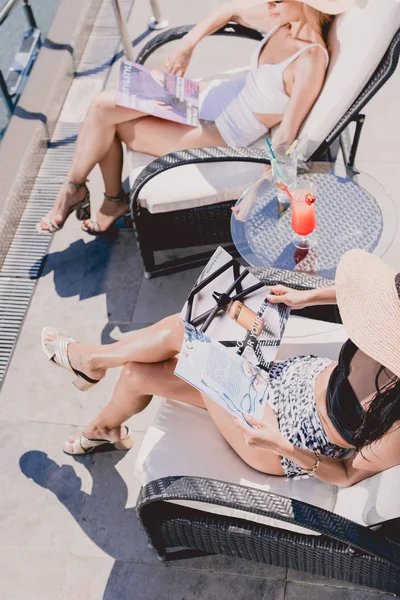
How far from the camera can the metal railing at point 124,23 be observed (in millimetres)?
3912

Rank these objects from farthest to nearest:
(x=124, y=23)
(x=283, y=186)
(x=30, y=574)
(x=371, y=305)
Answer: (x=124, y=23)
(x=283, y=186)
(x=30, y=574)
(x=371, y=305)

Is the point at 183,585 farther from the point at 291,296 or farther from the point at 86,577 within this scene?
the point at 291,296

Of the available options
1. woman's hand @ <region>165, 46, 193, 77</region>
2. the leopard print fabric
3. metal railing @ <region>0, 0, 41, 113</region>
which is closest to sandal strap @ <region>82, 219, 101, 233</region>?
woman's hand @ <region>165, 46, 193, 77</region>

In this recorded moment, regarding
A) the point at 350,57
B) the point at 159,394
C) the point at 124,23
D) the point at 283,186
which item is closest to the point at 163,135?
the point at 283,186

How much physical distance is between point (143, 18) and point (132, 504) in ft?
11.9

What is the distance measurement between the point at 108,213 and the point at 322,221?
1.24 meters

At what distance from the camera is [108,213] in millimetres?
3377

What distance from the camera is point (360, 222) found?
8.66 feet

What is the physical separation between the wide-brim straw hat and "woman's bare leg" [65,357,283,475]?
0.47 m

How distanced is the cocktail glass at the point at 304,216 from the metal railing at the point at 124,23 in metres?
2.03

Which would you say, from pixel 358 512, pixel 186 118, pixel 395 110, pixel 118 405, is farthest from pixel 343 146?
pixel 358 512

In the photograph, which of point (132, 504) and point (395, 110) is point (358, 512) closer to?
point (132, 504)

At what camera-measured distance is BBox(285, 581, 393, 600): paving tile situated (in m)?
2.28

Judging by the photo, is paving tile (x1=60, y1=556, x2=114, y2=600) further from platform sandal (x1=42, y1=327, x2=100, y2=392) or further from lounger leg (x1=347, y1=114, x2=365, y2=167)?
lounger leg (x1=347, y1=114, x2=365, y2=167)
